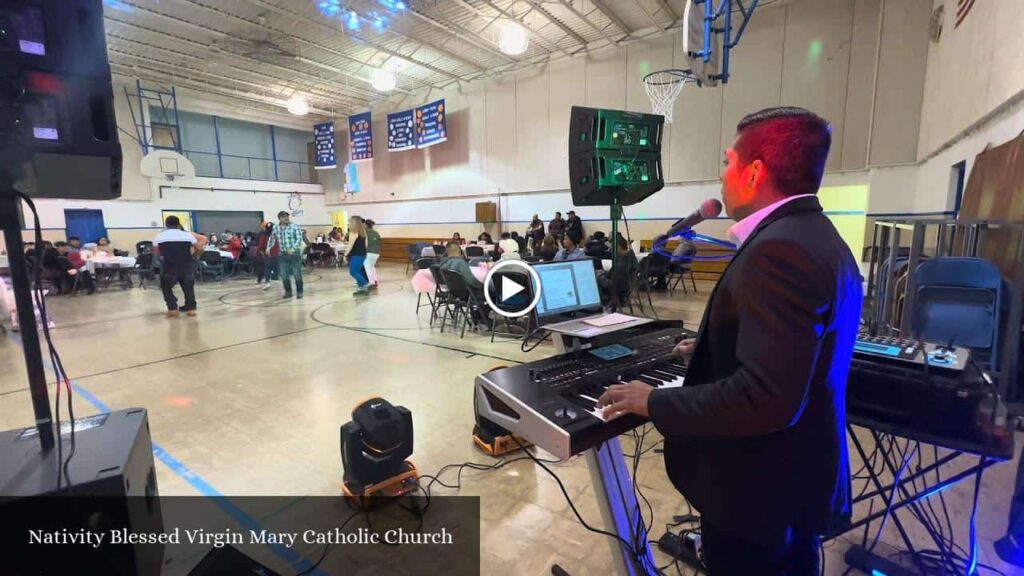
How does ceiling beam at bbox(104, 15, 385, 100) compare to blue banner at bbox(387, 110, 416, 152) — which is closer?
ceiling beam at bbox(104, 15, 385, 100)

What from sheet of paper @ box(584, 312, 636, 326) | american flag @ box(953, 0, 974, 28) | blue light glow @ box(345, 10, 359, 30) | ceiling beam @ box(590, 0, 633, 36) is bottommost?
sheet of paper @ box(584, 312, 636, 326)

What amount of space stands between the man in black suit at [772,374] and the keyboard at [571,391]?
0.38 feet

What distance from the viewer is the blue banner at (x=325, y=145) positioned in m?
16.1

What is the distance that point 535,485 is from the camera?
90.7 inches

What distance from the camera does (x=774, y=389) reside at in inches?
31.0

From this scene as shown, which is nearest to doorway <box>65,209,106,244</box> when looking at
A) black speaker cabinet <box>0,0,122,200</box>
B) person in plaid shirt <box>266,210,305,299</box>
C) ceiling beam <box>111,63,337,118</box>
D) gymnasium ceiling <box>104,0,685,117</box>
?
gymnasium ceiling <box>104,0,685,117</box>

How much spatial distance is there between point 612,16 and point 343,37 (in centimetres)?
573

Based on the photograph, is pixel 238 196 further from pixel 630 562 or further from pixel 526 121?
pixel 630 562

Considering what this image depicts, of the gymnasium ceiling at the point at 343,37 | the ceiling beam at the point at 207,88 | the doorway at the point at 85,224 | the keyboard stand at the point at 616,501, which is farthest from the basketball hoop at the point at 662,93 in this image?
the doorway at the point at 85,224

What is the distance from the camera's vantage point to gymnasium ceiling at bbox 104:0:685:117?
848 centimetres

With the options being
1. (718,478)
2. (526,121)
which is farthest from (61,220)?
(718,478)

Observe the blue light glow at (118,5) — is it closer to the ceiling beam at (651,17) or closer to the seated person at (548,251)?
the seated person at (548,251)

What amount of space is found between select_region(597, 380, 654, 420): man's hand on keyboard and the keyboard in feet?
0.24
